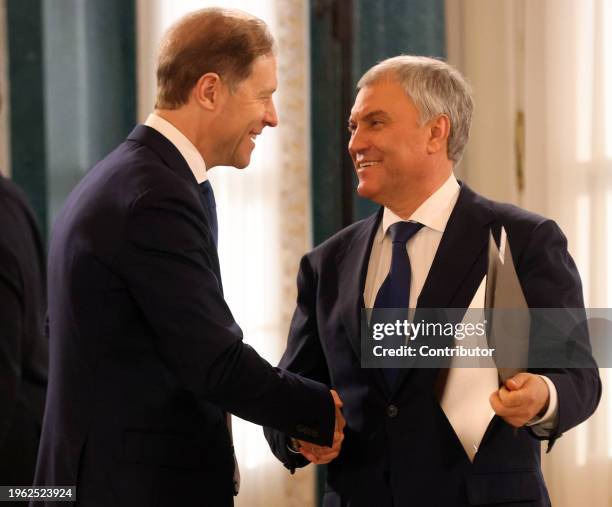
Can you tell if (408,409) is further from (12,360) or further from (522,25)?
(522,25)

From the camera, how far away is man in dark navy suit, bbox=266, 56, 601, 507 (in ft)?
6.78

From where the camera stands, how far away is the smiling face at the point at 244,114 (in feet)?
7.01

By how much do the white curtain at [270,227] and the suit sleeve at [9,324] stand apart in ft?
7.63

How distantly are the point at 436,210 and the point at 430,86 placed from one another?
30cm

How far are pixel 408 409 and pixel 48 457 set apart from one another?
751 mm

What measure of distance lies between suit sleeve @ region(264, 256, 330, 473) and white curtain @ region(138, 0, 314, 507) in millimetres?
1786

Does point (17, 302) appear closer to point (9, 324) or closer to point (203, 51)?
point (9, 324)

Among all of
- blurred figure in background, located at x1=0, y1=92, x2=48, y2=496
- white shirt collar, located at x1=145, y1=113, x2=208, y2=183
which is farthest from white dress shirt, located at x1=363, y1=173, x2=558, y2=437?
blurred figure in background, located at x1=0, y1=92, x2=48, y2=496

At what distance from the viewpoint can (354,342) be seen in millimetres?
2197

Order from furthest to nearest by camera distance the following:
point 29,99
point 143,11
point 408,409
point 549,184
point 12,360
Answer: point 549,184 → point 143,11 → point 29,99 → point 408,409 → point 12,360

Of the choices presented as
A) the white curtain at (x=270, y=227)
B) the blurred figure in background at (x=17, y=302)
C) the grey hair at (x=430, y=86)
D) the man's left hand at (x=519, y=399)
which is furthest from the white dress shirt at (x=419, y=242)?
the white curtain at (x=270, y=227)

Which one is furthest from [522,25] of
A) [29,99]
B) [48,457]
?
[48,457]

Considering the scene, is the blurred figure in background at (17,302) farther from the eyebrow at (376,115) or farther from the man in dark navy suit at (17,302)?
the eyebrow at (376,115)

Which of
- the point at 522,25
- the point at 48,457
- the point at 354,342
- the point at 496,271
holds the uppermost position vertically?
the point at 522,25
